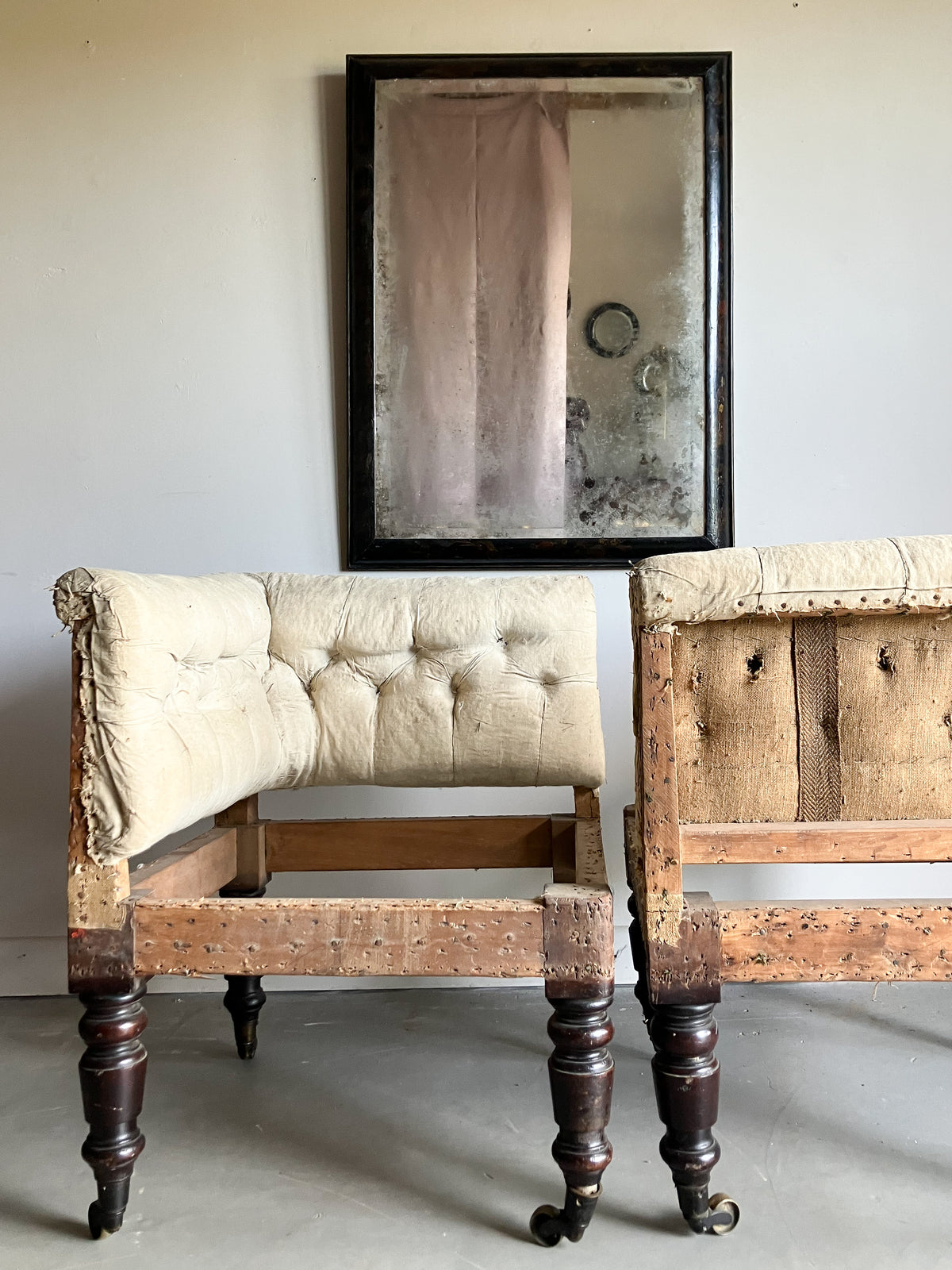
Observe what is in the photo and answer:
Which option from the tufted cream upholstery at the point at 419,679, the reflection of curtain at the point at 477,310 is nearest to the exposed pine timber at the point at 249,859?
the tufted cream upholstery at the point at 419,679

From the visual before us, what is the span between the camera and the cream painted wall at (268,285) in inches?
79.9

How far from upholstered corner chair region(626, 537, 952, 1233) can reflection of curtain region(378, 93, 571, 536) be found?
0.97 meters

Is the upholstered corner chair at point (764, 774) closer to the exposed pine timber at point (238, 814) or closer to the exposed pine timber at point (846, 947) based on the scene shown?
the exposed pine timber at point (846, 947)

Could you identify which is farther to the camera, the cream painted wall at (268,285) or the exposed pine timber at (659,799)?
the cream painted wall at (268,285)

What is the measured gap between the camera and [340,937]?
114cm

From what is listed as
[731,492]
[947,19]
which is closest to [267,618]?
[731,492]

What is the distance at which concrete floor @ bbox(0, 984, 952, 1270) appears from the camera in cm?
116

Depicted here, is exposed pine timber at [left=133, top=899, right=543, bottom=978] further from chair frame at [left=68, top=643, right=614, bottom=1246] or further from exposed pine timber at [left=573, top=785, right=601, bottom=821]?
exposed pine timber at [left=573, top=785, right=601, bottom=821]

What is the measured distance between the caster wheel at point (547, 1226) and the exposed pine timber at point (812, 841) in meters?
0.47

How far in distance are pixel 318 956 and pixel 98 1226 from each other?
0.46 meters

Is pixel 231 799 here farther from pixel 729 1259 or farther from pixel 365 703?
pixel 729 1259

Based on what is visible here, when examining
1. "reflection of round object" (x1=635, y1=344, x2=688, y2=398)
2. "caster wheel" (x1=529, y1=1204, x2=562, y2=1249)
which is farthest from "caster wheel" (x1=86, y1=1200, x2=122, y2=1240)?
"reflection of round object" (x1=635, y1=344, x2=688, y2=398)

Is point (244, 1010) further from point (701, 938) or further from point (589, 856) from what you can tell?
point (701, 938)

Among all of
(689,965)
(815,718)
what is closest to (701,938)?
(689,965)
